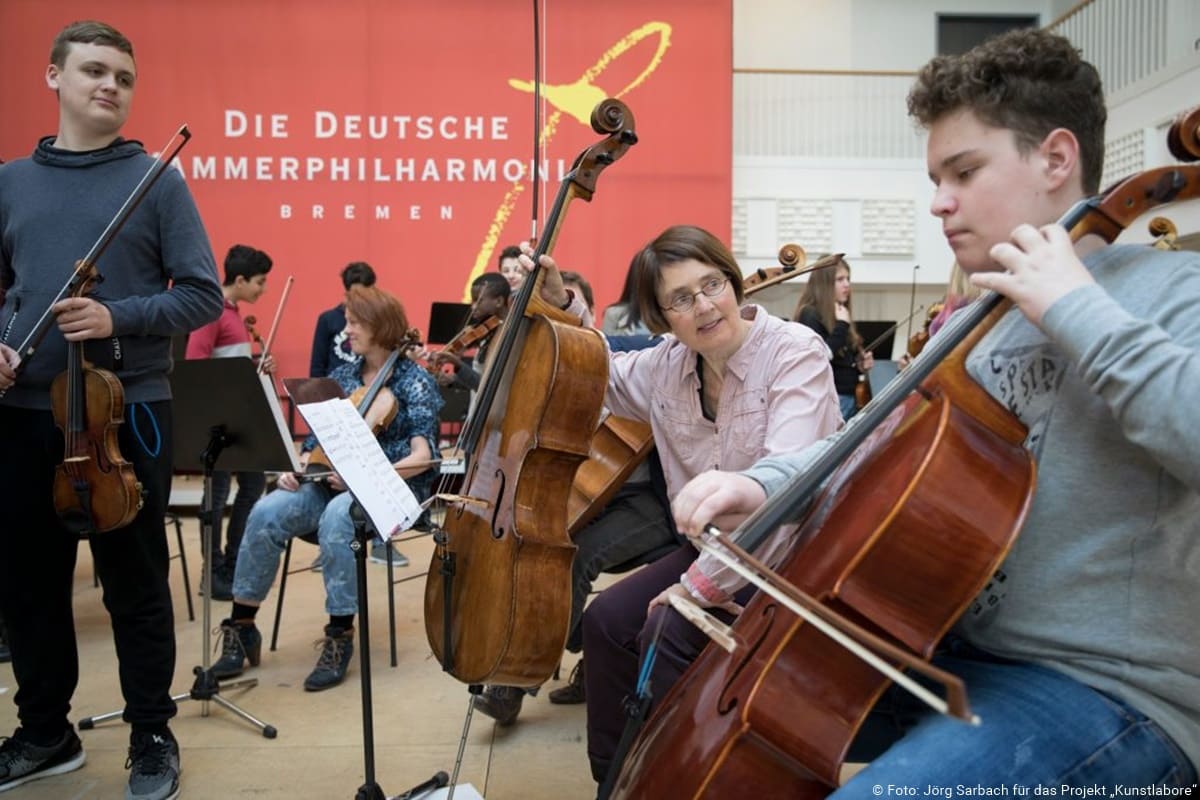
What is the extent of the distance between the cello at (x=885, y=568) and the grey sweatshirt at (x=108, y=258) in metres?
1.58

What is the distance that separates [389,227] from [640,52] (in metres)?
2.71

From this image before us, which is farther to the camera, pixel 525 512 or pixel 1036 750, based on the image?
pixel 525 512

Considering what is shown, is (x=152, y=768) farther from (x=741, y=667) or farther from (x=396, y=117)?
(x=396, y=117)

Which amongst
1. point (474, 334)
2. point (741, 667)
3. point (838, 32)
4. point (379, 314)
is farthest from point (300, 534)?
point (838, 32)

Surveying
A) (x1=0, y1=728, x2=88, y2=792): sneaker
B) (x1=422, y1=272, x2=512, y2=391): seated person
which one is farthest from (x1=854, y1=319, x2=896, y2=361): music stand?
(x1=0, y1=728, x2=88, y2=792): sneaker

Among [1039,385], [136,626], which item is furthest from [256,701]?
[1039,385]

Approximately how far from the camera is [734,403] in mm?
1949

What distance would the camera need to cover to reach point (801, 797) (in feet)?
3.39

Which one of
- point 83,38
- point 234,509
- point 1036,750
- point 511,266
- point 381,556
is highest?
point 83,38

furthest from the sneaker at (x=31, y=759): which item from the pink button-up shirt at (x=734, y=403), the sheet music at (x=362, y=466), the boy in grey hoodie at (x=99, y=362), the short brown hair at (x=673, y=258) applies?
the short brown hair at (x=673, y=258)

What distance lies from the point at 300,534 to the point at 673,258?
6.30 feet

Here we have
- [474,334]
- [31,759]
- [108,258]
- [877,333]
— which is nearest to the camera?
[108,258]

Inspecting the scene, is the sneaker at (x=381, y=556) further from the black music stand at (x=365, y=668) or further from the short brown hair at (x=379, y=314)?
the black music stand at (x=365, y=668)

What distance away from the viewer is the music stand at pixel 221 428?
270 cm
